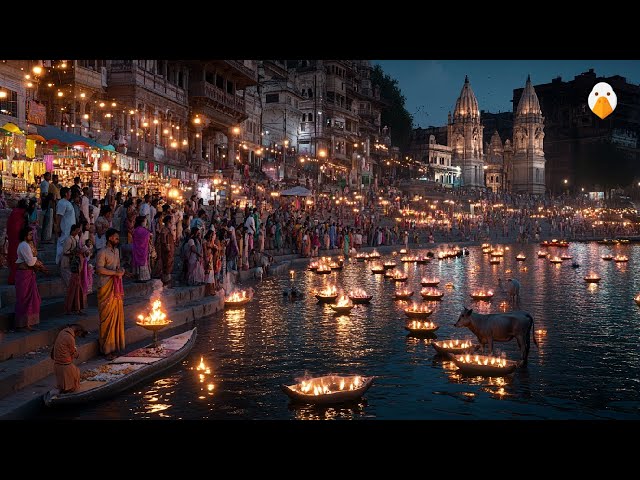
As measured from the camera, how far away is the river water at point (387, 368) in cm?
793

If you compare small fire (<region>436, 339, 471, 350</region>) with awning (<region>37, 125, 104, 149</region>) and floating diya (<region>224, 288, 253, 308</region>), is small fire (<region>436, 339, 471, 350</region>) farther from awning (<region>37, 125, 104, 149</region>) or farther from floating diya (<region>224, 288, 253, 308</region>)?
awning (<region>37, 125, 104, 149</region>)

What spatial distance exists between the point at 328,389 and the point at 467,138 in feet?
330

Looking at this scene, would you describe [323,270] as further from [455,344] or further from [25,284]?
[25,284]

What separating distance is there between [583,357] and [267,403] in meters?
5.76

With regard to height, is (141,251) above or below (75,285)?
above

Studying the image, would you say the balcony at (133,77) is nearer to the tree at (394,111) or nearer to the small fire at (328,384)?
the small fire at (328,384)

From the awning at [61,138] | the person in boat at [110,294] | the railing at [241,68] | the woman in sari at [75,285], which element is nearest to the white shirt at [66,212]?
the woman in sari at [75,285]

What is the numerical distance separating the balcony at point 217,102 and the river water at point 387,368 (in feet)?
71.3

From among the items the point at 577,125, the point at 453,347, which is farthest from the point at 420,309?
the point at 577,125

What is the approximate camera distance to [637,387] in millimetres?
9055

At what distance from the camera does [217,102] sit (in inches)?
1489

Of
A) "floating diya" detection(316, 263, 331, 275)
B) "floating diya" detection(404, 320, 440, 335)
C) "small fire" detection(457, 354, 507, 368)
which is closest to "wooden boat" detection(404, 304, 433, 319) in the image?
"floating diya" detection(404, 320, 440, 335)

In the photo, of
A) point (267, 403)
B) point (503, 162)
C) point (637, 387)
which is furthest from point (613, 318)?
point (503, 162)
